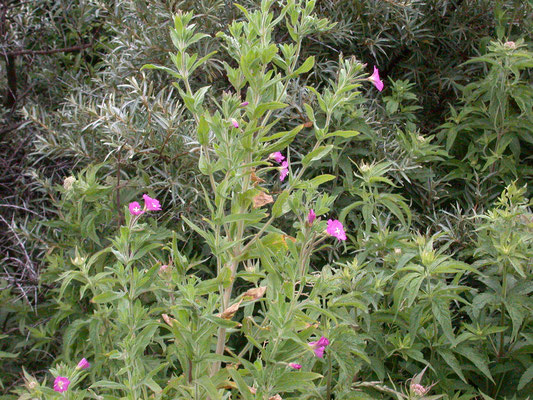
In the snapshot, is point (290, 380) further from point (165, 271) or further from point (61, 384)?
point (61, 384)

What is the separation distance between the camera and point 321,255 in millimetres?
2537

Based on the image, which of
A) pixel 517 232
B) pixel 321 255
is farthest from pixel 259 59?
pixel 321 255

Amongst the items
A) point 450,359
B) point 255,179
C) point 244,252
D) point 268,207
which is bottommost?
point 268,207

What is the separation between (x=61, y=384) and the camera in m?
1.56

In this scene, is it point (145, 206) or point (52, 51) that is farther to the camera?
point (52, 51)

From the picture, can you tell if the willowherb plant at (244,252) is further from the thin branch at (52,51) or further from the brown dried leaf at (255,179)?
the thin branch at (52,51)

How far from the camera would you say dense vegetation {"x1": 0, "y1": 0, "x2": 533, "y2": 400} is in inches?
59.9

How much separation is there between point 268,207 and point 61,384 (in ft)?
4.54

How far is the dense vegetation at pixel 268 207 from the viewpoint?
1.52 meters

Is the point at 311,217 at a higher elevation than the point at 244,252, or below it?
higher

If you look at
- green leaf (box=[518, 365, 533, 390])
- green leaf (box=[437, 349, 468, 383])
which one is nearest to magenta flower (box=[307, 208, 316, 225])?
green leaf (box=[437, 349, 468, 383])

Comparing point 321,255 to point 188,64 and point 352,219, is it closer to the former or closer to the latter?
point 352,219

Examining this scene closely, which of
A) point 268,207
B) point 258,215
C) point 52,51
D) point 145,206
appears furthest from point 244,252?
point 52,51

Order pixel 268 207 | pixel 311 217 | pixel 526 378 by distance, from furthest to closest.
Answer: pixel 268 207
pixel 526 378
pixel 311 217
